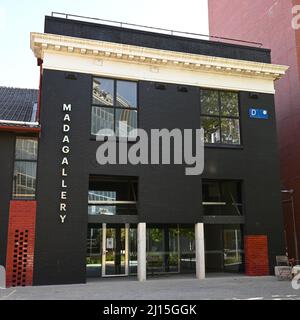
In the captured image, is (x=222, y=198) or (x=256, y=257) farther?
(x=222, y=198)

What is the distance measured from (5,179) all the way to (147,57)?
6832 millimetres

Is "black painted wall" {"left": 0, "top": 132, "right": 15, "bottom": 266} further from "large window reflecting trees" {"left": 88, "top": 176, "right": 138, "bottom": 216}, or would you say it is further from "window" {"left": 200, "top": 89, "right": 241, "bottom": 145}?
"window" {"left": 200, "top": 89, "right": 241, "bottom": 145}

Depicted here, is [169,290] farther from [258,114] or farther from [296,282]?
[258,114]

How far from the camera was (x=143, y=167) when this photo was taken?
16016mm

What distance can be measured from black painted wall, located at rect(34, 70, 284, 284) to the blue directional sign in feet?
0.66

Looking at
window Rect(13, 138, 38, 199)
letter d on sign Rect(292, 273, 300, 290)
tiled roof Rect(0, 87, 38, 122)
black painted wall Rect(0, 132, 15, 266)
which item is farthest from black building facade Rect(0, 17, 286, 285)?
letter d on sign Rect(292, 273, 300, 290)

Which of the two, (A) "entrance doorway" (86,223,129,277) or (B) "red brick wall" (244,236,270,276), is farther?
(A) "entrance doorway" (86,223,129,277)

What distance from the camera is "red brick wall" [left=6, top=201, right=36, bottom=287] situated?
13820mm

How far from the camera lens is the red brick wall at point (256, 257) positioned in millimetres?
16672

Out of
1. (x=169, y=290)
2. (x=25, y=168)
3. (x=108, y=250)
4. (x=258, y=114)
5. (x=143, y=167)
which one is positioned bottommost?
(x=169, y=290)

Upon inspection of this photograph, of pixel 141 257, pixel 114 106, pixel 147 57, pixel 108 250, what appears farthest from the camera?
pixel 108 250

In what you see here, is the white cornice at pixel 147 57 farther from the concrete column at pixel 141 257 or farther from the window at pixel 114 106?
the concrete column at pixel 141 257

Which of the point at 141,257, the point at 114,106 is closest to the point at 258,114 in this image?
the point at 114,106

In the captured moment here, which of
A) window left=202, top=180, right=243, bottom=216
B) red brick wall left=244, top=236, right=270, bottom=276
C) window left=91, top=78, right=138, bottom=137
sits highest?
window left=91, top=78, right=138, bottom=137
